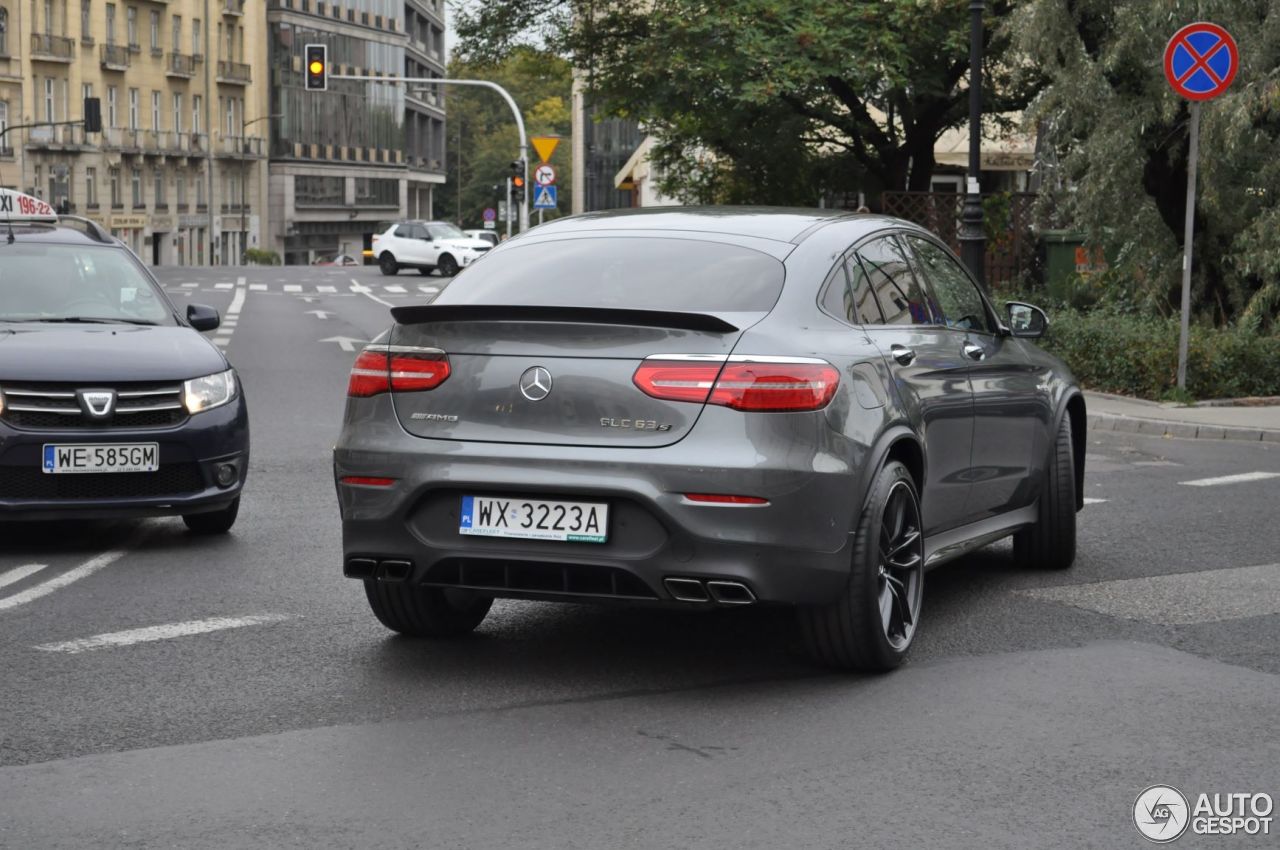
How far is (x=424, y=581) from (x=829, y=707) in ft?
4.49

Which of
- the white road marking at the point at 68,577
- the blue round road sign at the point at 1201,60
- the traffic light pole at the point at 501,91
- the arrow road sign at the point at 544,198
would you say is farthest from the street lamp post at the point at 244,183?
the white road marking at the point at 68,577

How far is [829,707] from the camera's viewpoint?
6.12 m

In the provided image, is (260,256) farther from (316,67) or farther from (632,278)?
(632,278)

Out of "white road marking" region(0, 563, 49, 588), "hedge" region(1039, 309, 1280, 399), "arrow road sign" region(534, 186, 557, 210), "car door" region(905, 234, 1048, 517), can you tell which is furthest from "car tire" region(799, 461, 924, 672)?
"arrow road sign" region(534, 186, 557, 210)

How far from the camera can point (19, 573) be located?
8602 millimetres

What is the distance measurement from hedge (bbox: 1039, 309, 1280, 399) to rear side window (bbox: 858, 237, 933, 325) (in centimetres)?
1031

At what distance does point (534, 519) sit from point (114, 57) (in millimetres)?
88302

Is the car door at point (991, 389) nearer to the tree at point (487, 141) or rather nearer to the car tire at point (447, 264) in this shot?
the car tire at point (447, 264)

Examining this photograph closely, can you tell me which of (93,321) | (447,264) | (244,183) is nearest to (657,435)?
(93,321)

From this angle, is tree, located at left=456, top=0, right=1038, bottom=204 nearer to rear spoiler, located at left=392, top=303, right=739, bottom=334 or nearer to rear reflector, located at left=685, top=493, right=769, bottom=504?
rear spoiler, located at left=392, top=303, right=739, bottom=334

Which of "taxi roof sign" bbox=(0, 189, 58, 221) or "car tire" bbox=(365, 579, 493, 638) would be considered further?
"taxi roof sign" bbox=(0, 189, 58, 221)

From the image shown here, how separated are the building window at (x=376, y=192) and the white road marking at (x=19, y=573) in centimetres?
10849

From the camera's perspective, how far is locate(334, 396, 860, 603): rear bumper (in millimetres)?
6070

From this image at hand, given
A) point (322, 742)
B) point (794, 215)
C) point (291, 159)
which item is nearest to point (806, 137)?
point (794, 215)
